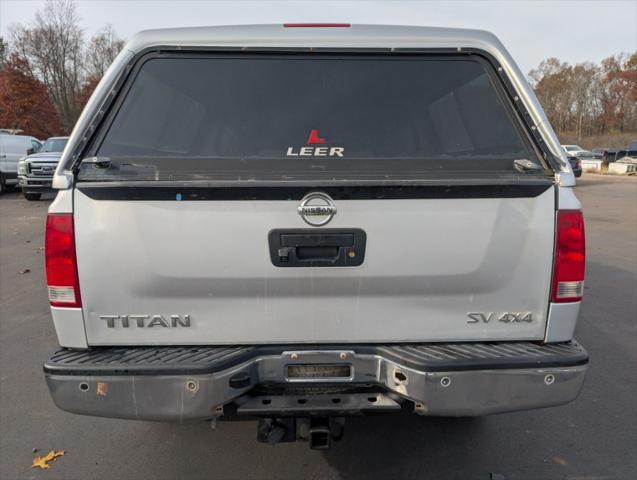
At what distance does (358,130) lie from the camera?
268 cm

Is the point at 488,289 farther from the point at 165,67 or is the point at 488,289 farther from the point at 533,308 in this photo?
the point at 165,67

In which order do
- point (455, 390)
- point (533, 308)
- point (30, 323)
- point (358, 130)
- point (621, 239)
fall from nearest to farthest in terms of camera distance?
1. point (455, 390)
2. point (533, 308)
3. point (358, 130)
4. point (30, 323)
5. point (621, 239)

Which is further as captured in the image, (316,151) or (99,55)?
(99,55)

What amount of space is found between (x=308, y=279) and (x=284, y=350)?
362mm

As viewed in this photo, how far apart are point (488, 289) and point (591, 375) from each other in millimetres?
2699

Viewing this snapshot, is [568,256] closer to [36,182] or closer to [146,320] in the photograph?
[146,320]

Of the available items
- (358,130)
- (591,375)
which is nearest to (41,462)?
(358,130)

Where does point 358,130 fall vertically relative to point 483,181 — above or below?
above

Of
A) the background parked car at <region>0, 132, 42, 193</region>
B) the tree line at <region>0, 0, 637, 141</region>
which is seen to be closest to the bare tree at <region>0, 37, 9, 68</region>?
the tree line at <region>0, 0, 637, 141</region>

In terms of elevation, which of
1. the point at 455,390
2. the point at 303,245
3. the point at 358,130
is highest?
the point at 358,130

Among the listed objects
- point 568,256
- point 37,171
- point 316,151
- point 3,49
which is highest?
point 3,49

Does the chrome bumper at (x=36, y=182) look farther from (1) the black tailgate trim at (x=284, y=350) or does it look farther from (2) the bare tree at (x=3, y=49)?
(2) the bare tree at (x=3, y=49)

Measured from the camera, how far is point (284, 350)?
2432 mm

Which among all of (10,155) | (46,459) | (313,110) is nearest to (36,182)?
(10,155)
